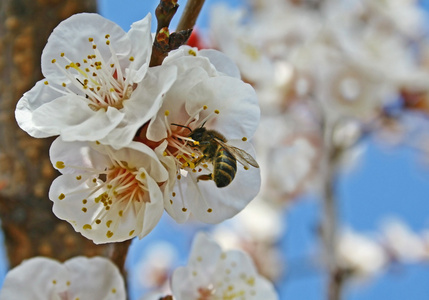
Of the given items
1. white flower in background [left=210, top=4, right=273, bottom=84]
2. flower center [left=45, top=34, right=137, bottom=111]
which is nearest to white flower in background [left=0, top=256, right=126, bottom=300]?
flower center [left=45, top=34, right=137, bottom=111]

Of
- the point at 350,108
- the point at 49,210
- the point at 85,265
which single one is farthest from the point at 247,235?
the point at 85,265

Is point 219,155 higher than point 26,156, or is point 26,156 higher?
point 219,155

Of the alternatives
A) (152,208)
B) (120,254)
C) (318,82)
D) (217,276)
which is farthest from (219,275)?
(318,82)

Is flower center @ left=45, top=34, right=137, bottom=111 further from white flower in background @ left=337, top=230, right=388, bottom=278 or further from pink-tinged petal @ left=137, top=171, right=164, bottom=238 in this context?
white flower in background @ left=337, top=230, right=388, bottom=278

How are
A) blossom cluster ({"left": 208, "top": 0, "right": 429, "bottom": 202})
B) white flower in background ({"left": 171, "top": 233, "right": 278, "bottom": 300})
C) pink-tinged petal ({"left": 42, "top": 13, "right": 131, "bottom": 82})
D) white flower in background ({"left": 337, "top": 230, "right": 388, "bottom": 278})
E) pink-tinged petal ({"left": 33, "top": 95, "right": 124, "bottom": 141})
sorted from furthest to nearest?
white flower in background ({"left": 337, "top": 230, "right": 388, "bottom": 278}) < blossom cluster ({"left": 208, "top": 0, "right": 429, "bottom": 202}) < white flower in background ({"left": 171, "top": 233, "right": 278, "bottom": 300}) < pink-tinged petal ({"left": 42, "top": 13, "right": 131, "bottom": 82}) < pink-tinged petal ({"left": 33, "top": 95, "right": 124, "bottom": 141})

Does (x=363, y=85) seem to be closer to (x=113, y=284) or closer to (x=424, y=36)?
(x=424, y=36)

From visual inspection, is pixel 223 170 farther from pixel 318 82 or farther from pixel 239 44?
pixel 318 82
